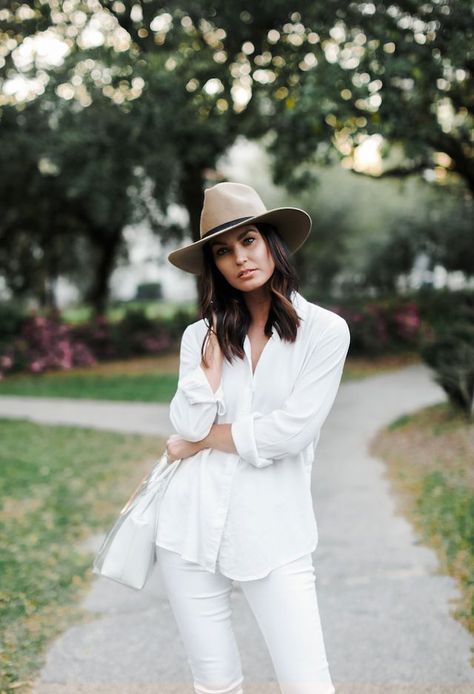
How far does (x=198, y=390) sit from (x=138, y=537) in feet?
1.79

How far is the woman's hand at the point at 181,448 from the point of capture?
7.98 feet

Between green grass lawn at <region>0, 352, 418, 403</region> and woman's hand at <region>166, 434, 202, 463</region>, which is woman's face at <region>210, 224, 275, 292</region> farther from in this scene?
green grass lawn at <region>0, 352, 418, 403</region>

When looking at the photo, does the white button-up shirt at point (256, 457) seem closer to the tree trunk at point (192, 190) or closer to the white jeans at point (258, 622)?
the white jeans at point (258, 622)

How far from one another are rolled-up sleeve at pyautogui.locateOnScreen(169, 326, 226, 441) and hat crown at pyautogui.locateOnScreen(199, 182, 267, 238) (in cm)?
41

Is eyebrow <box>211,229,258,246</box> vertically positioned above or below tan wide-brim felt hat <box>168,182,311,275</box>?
below

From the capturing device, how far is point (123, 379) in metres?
17.0

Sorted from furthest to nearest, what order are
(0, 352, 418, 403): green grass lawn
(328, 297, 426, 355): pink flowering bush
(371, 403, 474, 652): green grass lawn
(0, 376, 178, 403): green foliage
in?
(328, 297, 426, 355): pink flowering bush
(0, 352, 418, 403): green grass lawn
(0, 376, 178, 403): green foliage
(371, 403, 474, 652): green grass lawn

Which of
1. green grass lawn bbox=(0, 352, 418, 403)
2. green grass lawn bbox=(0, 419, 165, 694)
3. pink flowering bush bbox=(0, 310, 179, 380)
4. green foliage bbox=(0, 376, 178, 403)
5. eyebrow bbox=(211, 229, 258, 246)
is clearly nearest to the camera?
eyebrow bbox=(211, 229, 258, 246)

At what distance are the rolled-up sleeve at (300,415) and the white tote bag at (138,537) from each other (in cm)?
33

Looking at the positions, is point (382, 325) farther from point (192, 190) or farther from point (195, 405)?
point (195, 405)

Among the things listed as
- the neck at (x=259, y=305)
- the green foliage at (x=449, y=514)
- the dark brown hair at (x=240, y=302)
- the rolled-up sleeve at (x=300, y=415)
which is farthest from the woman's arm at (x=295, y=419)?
the green foliage at (x=449, y=514)

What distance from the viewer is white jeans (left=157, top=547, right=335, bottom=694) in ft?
7.28

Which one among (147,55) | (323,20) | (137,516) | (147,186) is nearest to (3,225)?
(147,186)

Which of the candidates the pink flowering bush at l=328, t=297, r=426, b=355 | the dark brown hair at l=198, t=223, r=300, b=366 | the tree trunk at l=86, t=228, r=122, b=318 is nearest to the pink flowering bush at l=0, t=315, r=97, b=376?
the tree trunk at l=86, t=228, r=122, b=318
